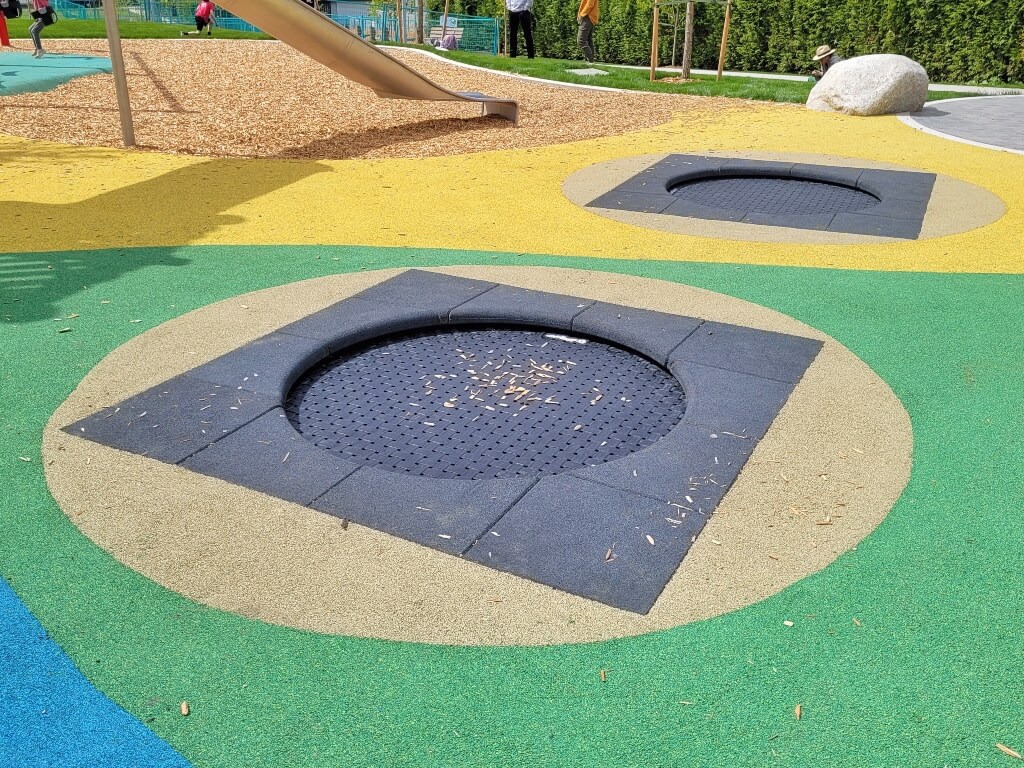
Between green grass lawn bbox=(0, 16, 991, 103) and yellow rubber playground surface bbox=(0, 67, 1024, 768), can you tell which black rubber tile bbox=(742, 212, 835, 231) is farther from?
green grass lawn bbox=(0, 16, 991, 103)

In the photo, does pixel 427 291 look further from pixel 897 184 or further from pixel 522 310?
pixel 897 184

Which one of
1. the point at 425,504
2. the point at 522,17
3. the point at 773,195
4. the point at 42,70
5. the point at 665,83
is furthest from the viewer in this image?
the point at 522,17

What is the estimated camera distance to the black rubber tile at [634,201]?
764 cm

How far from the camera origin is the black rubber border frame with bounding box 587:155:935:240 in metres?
7.22

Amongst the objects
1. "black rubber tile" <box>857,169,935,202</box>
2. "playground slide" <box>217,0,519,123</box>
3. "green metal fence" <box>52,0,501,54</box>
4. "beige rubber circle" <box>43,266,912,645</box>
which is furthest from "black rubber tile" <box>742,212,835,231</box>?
"green metal fence" <box>52,0,501,54</box>

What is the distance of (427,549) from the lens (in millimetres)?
3020

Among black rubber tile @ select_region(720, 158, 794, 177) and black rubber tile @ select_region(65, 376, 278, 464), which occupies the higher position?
black rubber tile @ select_region(720, 158, 794, 177)

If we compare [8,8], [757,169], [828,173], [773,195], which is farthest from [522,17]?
[773,195]

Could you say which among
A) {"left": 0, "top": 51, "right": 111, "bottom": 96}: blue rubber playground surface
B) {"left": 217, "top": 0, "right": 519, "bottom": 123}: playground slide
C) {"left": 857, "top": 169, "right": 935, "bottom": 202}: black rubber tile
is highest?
{"left": 217, "top": 0, "right": 519, "bottom": 123}: playground slide

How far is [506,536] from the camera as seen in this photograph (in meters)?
3.07

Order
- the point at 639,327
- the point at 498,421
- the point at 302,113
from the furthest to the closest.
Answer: the point at 302,113 → the point at 639,327 → the point at 498,421

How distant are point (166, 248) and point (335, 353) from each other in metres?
2.40

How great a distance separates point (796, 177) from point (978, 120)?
5.38 m

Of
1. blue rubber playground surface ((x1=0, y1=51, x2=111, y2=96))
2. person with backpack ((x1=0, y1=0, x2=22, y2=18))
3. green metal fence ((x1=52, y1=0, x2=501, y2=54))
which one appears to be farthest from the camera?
green metal fence ((x1=52, y1=0, x2=501, y2=54))
